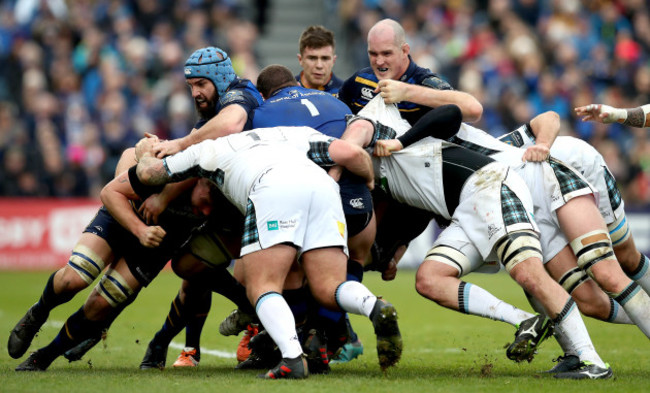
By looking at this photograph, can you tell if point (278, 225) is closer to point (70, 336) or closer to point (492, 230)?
point (492, 230)

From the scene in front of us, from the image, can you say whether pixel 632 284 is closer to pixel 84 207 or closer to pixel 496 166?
pixel 496 166

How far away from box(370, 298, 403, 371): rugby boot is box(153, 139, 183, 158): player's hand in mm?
2158

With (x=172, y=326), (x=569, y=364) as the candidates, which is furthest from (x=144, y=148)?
(x=569, y=364)

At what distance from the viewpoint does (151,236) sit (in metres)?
7.14

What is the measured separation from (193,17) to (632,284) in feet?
50.2

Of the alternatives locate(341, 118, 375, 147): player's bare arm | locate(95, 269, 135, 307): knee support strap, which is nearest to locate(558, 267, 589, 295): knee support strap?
locate(341, 118, 375, 147): player's bare arm

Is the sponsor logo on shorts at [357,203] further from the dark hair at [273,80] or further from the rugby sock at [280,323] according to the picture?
the dark hair at [273,80]

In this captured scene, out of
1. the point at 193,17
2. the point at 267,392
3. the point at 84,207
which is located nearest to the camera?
Answer: the point at 267,392

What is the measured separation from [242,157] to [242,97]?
799mm

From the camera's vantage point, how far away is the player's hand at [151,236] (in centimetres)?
714

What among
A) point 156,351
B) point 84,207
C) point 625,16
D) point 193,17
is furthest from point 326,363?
point 625,16

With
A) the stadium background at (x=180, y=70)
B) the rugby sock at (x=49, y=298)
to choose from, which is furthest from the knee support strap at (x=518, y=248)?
the stadium background at (x=180, y=70)

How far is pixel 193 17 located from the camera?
2084 centimetres

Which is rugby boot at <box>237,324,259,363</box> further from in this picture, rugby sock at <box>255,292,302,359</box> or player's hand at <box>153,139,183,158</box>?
player's hand at <box>153,139,183,158</box>
